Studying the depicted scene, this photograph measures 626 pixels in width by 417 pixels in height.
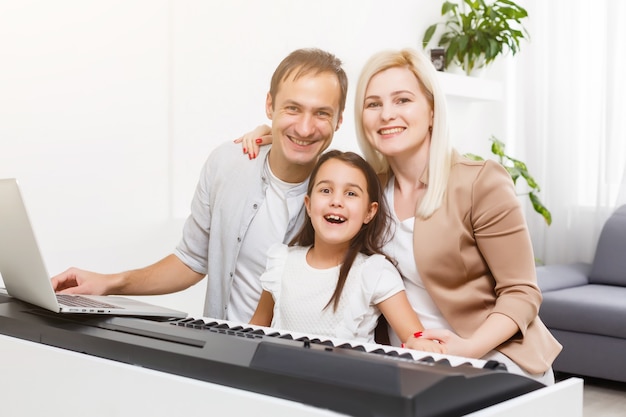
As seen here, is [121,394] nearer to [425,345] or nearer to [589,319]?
[425,345]

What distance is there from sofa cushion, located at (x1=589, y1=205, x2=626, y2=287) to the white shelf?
41.2 inches

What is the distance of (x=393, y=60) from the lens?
206 centimetres

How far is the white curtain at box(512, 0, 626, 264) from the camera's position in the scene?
16.5 ft

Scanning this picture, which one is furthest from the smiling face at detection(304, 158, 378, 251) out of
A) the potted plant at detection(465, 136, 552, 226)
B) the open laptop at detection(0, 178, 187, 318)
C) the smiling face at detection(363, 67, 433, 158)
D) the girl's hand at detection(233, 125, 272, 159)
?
the potted plant at detection(465, 136, 552, 226)

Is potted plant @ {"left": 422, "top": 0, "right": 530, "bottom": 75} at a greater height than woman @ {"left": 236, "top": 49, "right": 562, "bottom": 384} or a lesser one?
greater

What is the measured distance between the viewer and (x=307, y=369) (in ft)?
3.83

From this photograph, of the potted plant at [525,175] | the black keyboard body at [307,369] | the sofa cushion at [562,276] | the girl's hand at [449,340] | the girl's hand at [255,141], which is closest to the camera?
the black keyboard body at [307,369]

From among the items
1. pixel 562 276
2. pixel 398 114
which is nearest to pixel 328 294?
pixel 398 114

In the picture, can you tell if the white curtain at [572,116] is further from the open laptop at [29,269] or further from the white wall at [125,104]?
the open laptop at [29,269]

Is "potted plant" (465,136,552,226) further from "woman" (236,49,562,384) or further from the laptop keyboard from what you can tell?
the laptop keyboard

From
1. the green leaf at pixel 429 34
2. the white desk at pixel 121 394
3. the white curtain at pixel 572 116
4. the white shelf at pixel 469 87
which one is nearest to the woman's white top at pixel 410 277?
the white desk at pixel 121 394

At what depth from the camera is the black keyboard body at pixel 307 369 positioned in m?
1.06

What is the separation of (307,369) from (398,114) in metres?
0.99

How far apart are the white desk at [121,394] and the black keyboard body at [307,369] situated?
3cm
